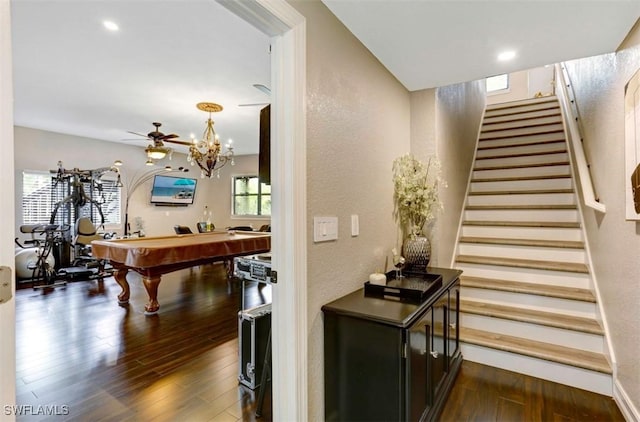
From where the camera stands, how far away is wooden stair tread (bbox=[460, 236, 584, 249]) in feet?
9.78

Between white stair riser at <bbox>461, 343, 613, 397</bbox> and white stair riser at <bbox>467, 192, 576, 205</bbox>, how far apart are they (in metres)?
1.89

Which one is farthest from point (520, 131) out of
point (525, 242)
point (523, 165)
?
point (525, 242)

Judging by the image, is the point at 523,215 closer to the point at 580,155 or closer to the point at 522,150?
the point at 580,155

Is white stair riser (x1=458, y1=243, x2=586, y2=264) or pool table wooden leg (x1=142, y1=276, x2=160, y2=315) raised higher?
white stair riser (x1=458, y1=243, x2=586, y2=264)

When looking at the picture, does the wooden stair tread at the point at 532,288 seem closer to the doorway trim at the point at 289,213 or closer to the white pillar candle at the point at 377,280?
the white pillar candle at the point at 377,280

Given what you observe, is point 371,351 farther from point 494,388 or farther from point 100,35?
point 100,35

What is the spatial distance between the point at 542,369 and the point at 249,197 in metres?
7.57

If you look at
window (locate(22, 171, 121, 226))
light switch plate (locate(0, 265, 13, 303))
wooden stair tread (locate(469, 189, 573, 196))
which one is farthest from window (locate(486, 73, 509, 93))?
window (locate(22, 171, 121, 226))

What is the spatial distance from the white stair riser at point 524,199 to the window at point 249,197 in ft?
18.5

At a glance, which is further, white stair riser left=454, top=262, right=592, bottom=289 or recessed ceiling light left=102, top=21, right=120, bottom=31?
white stair riser left=454, top=262, right=592, bottom=289

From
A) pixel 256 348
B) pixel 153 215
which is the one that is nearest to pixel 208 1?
pixel 256 348

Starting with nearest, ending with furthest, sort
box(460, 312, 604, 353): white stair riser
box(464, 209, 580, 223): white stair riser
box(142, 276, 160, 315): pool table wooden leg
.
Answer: box(460, 312, 604, 353): white stair riser
box(464, 209, 580, 223): white stair riser
box(142, 276, 160, 315): pool table wooden leg

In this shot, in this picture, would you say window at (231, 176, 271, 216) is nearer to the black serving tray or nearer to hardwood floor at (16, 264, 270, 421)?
hardwood floor at (16, 264, 270, 421)

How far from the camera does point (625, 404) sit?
192cm
